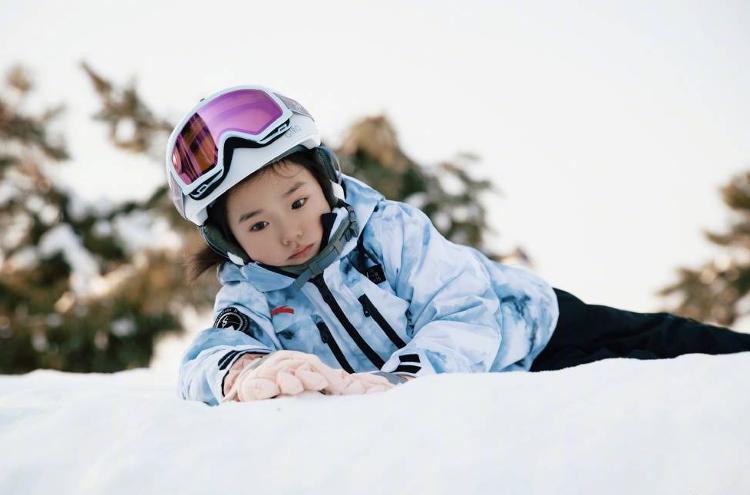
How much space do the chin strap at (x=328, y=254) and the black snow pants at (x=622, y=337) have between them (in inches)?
32.2

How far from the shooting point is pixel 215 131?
1778 millimetres

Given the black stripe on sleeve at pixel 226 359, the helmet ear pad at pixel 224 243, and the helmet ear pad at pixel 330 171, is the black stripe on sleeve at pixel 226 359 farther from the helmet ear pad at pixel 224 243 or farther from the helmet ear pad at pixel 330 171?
the helmet ear pad at pixel 330 171

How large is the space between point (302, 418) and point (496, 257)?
696 cm

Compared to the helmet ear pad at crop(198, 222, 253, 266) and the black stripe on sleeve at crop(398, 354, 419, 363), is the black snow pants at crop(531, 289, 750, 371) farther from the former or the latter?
the helmet ear pad at crop(198, 222, 253, 266)

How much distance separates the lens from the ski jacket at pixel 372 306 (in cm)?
173

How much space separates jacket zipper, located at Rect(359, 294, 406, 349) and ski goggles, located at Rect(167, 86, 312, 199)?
55cm

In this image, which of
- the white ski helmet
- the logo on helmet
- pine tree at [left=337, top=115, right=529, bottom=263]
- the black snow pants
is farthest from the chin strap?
pine tree at [left=337, top=115, right=529, bottom=263]

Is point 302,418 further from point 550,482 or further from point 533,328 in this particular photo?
point 533,328

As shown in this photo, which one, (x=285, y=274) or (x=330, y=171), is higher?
(x=330, y=171)

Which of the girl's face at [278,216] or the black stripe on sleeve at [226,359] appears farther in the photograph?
the girl's face at [278,216]

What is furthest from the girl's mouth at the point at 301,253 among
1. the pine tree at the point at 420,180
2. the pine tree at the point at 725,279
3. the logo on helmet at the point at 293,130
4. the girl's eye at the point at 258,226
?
the pine tree at the point at 725,279

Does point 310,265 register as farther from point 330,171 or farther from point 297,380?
point 297,380

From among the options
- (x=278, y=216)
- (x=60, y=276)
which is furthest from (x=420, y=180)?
(x=278, y=216)

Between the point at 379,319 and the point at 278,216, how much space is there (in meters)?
0.43
